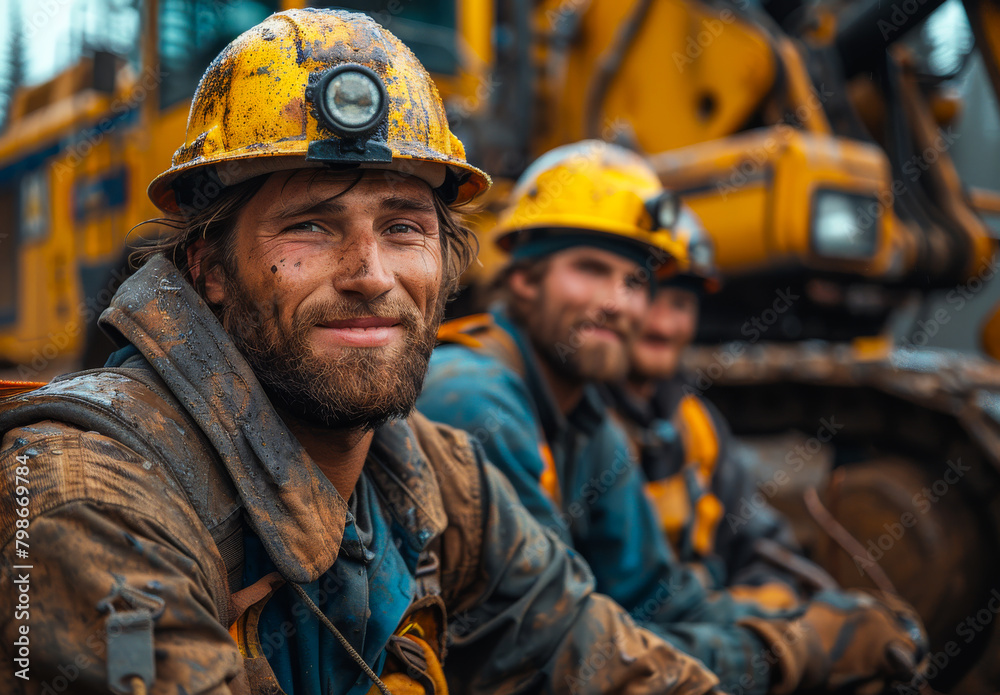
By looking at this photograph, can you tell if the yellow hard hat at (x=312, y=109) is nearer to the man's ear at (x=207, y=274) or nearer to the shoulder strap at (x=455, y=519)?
the man's ear at (x=207, y=274)

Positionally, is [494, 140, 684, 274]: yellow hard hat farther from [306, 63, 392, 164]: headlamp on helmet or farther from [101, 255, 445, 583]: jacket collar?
[101, 255, 445, 583]: jacket collar

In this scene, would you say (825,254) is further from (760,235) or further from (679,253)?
(679,253)

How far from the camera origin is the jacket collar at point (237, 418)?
53.4 inches

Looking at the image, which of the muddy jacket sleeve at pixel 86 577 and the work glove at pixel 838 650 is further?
the work glove at pixel 838 650

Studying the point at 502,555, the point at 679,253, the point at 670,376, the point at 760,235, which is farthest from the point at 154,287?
the point at 760,235

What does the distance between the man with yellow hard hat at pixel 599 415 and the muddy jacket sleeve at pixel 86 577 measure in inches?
49.5

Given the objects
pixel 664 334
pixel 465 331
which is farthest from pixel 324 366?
pixel 664 334

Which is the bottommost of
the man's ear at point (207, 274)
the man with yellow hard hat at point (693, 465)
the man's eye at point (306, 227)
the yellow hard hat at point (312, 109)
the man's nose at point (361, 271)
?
the man with yellow hard hat at point (693, 465)

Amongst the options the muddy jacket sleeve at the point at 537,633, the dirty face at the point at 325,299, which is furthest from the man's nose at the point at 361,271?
the muddy jacket sleeve at the point at 537,633

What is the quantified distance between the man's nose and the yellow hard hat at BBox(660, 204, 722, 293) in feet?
7.42

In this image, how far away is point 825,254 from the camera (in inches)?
163

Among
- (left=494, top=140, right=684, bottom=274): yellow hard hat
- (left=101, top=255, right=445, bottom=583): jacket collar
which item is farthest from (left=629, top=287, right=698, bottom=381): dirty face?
(left=101, top=255, right=445, bottom=583): jacket collar

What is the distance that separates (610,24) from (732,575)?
130 inches

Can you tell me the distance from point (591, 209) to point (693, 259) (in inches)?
30.1
